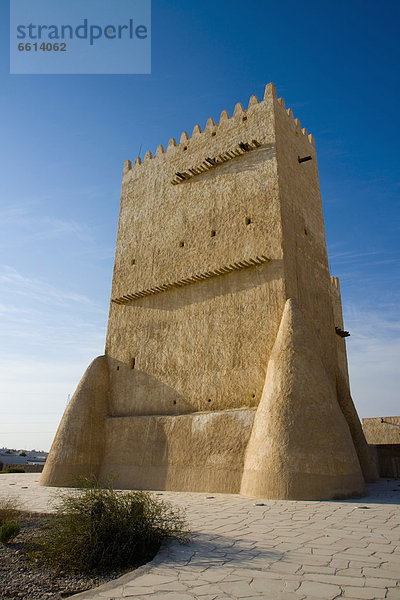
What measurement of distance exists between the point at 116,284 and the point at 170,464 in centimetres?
623

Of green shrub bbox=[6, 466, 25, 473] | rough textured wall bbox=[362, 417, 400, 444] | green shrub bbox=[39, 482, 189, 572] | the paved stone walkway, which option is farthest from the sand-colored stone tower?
green shrub bbox=[6, 466, 25, 473]

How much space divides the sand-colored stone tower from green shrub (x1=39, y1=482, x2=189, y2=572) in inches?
146

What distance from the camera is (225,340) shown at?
34.5ft

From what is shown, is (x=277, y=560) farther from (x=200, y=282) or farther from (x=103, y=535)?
(x=200, y=282)

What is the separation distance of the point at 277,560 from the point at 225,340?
694cm

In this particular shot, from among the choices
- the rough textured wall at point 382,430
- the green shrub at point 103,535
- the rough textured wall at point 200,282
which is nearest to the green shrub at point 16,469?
the rough textured wall at point 200,282

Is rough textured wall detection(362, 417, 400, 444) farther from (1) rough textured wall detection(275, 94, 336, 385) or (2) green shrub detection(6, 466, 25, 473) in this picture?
(2) green shrub detection(6, 466, 25, 473)

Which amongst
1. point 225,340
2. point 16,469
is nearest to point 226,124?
point 225,340

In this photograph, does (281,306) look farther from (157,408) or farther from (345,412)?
(157,408)

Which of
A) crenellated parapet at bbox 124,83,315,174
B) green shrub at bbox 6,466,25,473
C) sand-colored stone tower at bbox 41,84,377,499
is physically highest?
crenellated parapet at bbox 124,83,315,174

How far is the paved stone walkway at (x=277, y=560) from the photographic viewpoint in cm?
302

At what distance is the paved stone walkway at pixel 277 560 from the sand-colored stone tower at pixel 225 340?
217 centimetres

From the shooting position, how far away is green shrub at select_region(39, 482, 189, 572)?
12.9 ft

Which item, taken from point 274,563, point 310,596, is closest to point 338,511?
point 274,563
